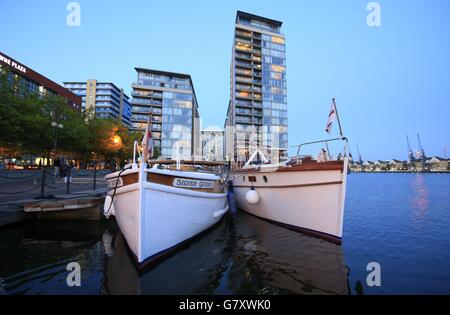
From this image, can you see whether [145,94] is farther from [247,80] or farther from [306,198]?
[306,198]

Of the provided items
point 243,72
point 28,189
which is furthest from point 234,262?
point 243,72

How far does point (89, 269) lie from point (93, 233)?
352cm

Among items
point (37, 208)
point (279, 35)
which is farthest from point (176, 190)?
point (279, 35)

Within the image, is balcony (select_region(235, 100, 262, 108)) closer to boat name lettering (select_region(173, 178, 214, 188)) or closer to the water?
the water

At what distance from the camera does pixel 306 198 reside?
8031 millimetres

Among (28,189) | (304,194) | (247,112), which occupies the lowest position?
(28,189)

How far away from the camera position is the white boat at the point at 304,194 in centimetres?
737

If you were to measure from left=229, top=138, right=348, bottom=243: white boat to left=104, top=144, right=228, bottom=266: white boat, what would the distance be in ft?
10.6

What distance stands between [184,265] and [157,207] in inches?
62.2

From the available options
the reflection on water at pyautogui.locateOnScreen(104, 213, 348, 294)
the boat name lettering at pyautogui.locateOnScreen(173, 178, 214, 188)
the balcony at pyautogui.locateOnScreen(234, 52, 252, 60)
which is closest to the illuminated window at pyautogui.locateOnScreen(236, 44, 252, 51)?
the balcony at pyautogui.locateOnScreen(234, 52, 252, 60)

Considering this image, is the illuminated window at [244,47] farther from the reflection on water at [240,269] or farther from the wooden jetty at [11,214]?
the reflection on water at [240,269]

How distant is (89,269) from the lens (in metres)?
5.47

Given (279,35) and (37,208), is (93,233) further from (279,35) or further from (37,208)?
(279,35)

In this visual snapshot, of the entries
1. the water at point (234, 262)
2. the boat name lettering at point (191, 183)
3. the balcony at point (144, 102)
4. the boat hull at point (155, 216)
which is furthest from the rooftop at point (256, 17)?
the boat hull at point (155, 216)
